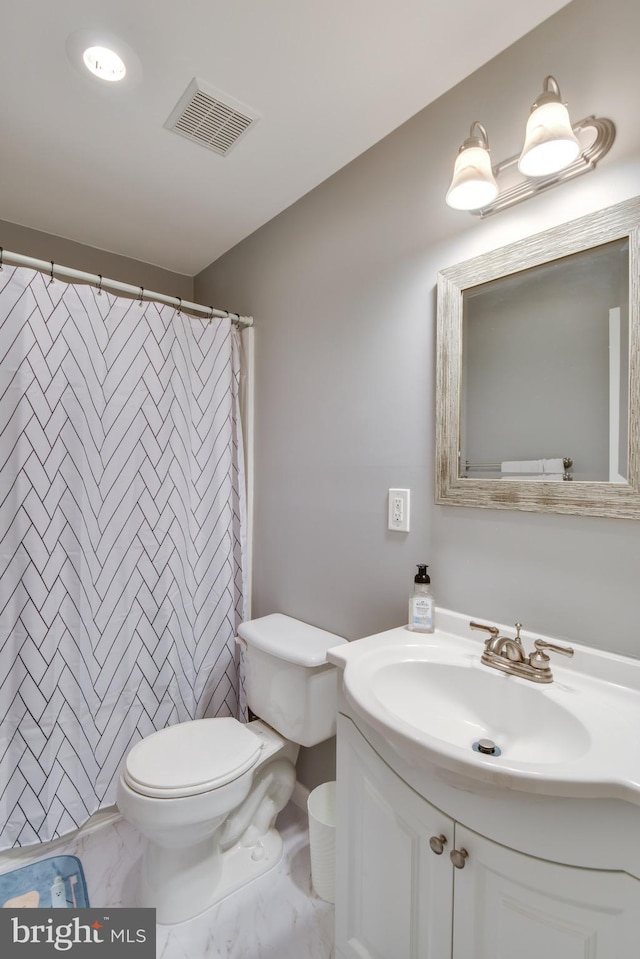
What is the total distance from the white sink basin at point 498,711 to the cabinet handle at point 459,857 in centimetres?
16

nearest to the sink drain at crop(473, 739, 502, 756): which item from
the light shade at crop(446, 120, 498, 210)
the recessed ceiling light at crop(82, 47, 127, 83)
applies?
the light shade at crop(446, 120, 498, 210)

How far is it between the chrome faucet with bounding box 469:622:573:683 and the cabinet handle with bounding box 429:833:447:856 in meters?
0.35

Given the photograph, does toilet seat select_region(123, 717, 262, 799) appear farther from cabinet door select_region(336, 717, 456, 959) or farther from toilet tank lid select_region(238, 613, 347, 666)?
cabinet door select_region(336, 717, 456, 959)

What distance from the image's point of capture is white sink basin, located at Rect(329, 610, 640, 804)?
2.21 feet

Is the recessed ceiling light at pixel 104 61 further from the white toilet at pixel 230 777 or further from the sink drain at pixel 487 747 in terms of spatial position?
the sink drain at pixel 487 747

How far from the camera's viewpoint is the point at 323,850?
1.39 m

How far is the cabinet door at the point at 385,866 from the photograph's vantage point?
34.1 inches

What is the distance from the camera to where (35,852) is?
1.60 meters

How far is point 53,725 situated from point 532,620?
63.5 inches

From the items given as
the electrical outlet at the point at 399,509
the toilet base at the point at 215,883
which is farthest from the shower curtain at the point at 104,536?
the electrical outlet at the point at 399,509

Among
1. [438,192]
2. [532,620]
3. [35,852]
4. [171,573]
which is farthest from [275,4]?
[35,852]

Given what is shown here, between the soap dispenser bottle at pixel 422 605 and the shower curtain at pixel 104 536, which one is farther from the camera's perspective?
the shower curtain at pixel 104 536

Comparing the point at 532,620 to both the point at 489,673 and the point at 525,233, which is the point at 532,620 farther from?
the point at 525,233

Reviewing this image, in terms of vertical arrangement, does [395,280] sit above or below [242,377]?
above
